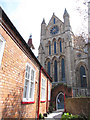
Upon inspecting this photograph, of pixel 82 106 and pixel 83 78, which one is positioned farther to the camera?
pixel 83 78

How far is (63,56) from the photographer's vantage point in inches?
952

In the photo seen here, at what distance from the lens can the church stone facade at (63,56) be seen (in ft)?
66.9

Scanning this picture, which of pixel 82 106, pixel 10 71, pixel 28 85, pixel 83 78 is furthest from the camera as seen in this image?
pixel 83 78

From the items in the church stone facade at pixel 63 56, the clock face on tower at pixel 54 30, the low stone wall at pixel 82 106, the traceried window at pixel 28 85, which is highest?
the clock face on tower at pixel 54 30

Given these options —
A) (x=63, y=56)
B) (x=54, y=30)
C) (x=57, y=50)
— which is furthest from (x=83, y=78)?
(x=54, y=30)

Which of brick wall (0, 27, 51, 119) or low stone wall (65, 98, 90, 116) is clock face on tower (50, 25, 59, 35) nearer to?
low stone wall (65, 98, 90, 116)

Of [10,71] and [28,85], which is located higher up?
[10,71]

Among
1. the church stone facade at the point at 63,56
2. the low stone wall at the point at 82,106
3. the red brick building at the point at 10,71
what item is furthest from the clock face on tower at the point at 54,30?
the red brick building at the point at 10,71

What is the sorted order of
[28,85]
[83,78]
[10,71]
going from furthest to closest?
[83,78]
[28,85]
[10,71]

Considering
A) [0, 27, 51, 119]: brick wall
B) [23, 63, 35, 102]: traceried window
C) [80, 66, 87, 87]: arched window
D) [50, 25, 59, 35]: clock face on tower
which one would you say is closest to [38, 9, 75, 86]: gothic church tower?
[50, 25, 59, 35]: clock face on tower

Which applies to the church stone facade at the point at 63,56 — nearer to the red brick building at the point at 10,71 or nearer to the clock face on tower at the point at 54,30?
the clock face on tower at the point at 54,30

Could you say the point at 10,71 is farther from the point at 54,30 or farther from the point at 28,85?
the point at 54,30

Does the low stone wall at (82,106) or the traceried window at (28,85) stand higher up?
the traceried window at (28,85)

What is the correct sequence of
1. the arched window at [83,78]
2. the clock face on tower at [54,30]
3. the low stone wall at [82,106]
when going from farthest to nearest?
the clock face on tower at [54,30]
the arched window at [83,78]
the low stone wall at [82,106]
